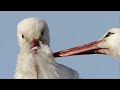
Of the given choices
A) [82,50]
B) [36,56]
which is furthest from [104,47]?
[36,56]

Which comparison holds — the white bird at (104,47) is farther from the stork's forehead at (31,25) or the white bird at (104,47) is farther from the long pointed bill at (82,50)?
the stork's forehead at (31,25)

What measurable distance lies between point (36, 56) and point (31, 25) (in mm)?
735

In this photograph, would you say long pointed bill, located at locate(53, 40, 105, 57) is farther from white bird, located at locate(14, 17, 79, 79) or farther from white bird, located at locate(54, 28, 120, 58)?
white bird, located at locate(14, 17, 79, 79)

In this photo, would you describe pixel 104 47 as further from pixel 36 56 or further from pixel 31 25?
pixel 36 56

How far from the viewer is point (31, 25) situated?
12.8 ft

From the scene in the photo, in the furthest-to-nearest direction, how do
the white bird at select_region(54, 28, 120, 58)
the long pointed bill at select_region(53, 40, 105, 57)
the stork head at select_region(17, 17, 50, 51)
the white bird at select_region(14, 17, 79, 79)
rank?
the white bird at select_region(54, 28, 120, 58) → the long pointed bill at select_region(53, 40, 105, 57) → the stork head at select_region(17, 17, 50, 51) → the white bird at select_region(14, 17, 79, 79)

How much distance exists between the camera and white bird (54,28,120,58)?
4929 mm

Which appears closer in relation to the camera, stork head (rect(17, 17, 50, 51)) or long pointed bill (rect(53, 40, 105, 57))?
stork head (rect(17, 17, 50, 51))

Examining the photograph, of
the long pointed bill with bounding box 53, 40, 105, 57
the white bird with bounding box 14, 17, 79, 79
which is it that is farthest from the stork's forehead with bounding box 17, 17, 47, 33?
the long pointed bill with bounding box 53, 40, 105, 57

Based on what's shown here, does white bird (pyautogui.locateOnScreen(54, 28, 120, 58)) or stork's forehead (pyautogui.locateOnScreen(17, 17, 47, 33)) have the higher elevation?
stork's forehead (pyautogui.locateOnScreen(17, 17, 47, 33))

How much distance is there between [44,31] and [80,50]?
1144 mm

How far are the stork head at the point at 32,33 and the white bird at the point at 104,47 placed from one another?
894mm
